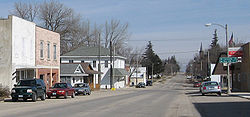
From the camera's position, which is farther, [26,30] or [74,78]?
[74,78]

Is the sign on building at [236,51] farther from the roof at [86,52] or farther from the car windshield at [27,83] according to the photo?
the roof at [86,52]

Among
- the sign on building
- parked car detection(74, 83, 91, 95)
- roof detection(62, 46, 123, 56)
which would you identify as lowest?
parked car detection(74, 83, 91, 95)

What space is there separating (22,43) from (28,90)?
35.0 feet

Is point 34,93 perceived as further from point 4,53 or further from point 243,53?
point 243,53

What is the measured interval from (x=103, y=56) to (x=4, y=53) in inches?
1699

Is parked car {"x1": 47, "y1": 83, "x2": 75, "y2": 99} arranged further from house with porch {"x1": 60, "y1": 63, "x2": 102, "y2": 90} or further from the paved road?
house with porch {"x1": 60, "y1": 63, "x2": 102, "y2": 90}

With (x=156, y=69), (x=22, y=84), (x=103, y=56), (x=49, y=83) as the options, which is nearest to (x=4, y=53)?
(x=22, y=84)

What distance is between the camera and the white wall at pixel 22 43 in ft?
113

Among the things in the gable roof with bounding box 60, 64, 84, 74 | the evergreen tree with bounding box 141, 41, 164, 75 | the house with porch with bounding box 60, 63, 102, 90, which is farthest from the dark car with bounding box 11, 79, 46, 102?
the evergreen tree with bounding box 141, 41, 164, 75

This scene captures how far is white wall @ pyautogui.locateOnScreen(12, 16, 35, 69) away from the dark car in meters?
6.52

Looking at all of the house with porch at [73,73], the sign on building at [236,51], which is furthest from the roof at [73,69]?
the sign on building at [236,51]

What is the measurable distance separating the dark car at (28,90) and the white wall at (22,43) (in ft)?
21.4

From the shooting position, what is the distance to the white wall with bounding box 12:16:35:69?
34.4m

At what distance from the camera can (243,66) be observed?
47.2m
